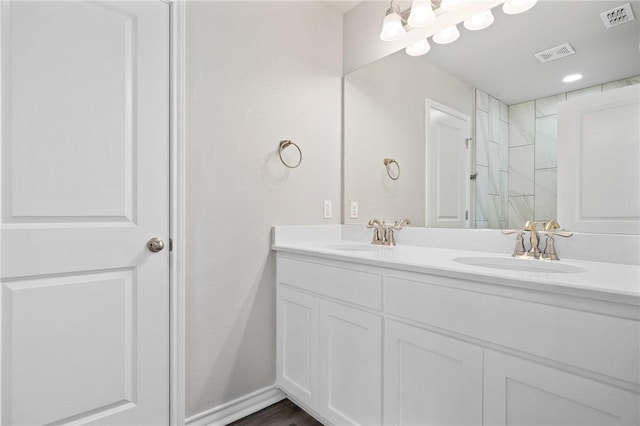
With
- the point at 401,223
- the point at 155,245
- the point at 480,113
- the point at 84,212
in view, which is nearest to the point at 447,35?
the point at 480,113

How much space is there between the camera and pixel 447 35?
1646 millimetres

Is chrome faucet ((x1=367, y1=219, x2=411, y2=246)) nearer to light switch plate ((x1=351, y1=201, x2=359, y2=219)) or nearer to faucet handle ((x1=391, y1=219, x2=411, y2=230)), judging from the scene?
faucet handle ((x1=391, y1=219, x2=411, y2=230))

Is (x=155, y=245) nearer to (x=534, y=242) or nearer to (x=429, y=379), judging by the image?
(x=429, y=379)

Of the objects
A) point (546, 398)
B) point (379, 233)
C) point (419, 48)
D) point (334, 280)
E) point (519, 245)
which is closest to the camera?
point (546, 398)

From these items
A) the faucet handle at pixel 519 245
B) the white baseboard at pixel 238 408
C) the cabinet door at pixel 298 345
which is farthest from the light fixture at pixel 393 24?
the white baseboard at pixel 238 408

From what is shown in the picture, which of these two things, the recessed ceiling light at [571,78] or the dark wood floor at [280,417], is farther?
the dark wood floor at [280,417]

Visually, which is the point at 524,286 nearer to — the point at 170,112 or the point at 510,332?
the point at 510,332

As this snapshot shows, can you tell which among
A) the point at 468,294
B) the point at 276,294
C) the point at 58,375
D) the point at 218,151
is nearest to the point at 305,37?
the point at 218,151

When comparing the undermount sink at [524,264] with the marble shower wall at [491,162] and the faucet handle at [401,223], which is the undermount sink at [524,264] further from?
the faucet handle at [401,223]

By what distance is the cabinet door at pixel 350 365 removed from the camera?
4.04ft

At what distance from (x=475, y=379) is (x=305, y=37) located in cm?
193

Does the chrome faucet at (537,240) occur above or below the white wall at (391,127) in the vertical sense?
below

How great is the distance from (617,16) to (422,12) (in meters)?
0.79

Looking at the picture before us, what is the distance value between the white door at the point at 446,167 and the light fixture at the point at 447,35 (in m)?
0.30
